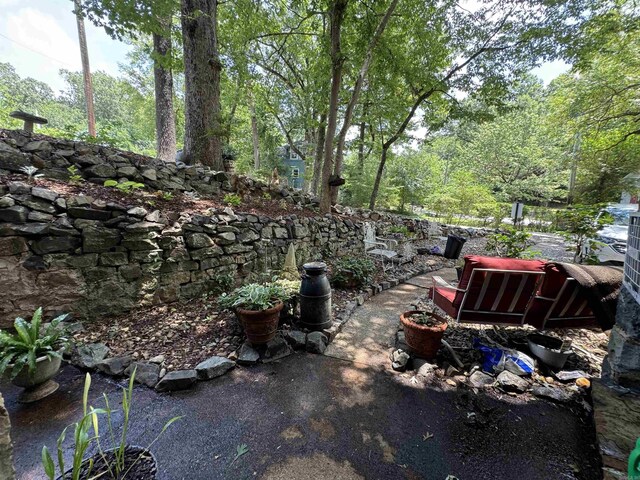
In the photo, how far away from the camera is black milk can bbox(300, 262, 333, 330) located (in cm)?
284

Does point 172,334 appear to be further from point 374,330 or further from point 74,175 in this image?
point 74,175

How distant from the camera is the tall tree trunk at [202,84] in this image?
4.59 meters

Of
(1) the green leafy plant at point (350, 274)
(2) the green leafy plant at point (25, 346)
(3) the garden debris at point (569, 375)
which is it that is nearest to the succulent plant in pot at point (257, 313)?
(2) the green leafy plant at point (25, 346)

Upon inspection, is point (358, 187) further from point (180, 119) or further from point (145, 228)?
point (145, 228)

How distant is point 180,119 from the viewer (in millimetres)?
12852

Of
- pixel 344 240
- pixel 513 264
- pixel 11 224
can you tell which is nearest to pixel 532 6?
pixel 344 240

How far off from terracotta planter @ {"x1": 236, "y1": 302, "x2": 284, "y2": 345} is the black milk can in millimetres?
406

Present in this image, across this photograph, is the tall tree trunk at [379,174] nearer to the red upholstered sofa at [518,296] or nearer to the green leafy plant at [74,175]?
the red upholstered sofa at [518,296]

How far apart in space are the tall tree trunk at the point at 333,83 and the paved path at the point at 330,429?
4577mm

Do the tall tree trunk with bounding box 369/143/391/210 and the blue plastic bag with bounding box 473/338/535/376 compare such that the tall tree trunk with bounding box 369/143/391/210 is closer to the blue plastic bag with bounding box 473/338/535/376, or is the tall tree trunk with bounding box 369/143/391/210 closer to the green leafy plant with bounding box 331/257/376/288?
the green leafy plant with bounding box 331/257/376/288

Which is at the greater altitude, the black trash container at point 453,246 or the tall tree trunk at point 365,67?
the tall tree trunk at point 365,67

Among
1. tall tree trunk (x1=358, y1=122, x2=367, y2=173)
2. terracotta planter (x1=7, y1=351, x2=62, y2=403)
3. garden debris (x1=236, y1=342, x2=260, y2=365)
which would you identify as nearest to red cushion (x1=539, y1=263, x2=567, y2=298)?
garden debris (x1=236, y1=342, x2=260, y2=365)

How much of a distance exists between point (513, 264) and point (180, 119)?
15239 millimetres

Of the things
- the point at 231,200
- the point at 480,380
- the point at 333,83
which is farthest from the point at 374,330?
the point at 333,83
